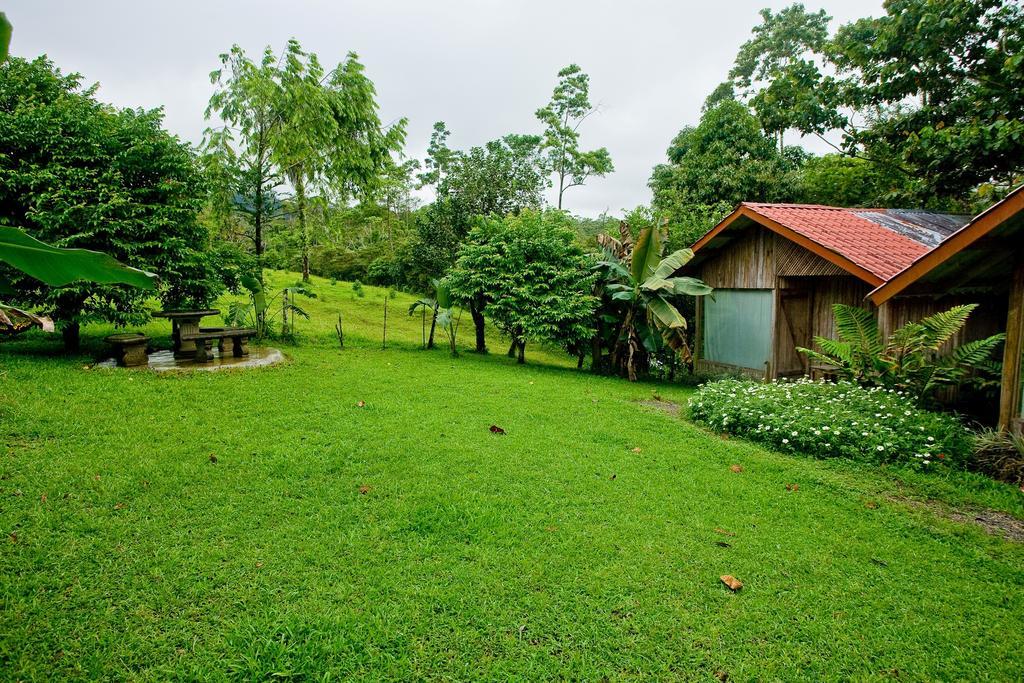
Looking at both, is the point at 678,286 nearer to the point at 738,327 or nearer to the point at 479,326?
the point at 738,327

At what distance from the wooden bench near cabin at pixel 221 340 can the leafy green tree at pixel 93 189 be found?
2.92 feet

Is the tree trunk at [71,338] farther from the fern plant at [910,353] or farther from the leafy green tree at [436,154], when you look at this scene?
the leafy green tree at [436,154]

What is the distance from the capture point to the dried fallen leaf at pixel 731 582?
3.27 metres

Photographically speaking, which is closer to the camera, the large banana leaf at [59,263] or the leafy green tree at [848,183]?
the large banana leaf at [59,263]

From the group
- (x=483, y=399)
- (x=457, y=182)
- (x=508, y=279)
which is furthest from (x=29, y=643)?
(x=457, y=182)

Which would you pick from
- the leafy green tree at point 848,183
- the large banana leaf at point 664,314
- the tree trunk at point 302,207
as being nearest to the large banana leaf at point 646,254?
the large banana leaf at point 664,314

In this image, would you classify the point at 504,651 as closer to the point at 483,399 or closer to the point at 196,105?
the point at 483,399

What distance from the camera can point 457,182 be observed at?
16.1 m

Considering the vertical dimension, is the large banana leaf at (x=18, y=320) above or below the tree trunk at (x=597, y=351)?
above

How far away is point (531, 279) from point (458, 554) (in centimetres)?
807

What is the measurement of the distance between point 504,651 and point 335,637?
0.88m

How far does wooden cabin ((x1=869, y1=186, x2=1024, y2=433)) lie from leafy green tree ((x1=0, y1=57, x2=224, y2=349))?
10.7m

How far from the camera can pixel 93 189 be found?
821 cm

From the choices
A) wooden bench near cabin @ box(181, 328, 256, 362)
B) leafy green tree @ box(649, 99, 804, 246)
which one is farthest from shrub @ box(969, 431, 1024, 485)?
leafy green tree @ box(649, 99, 804, 246)
